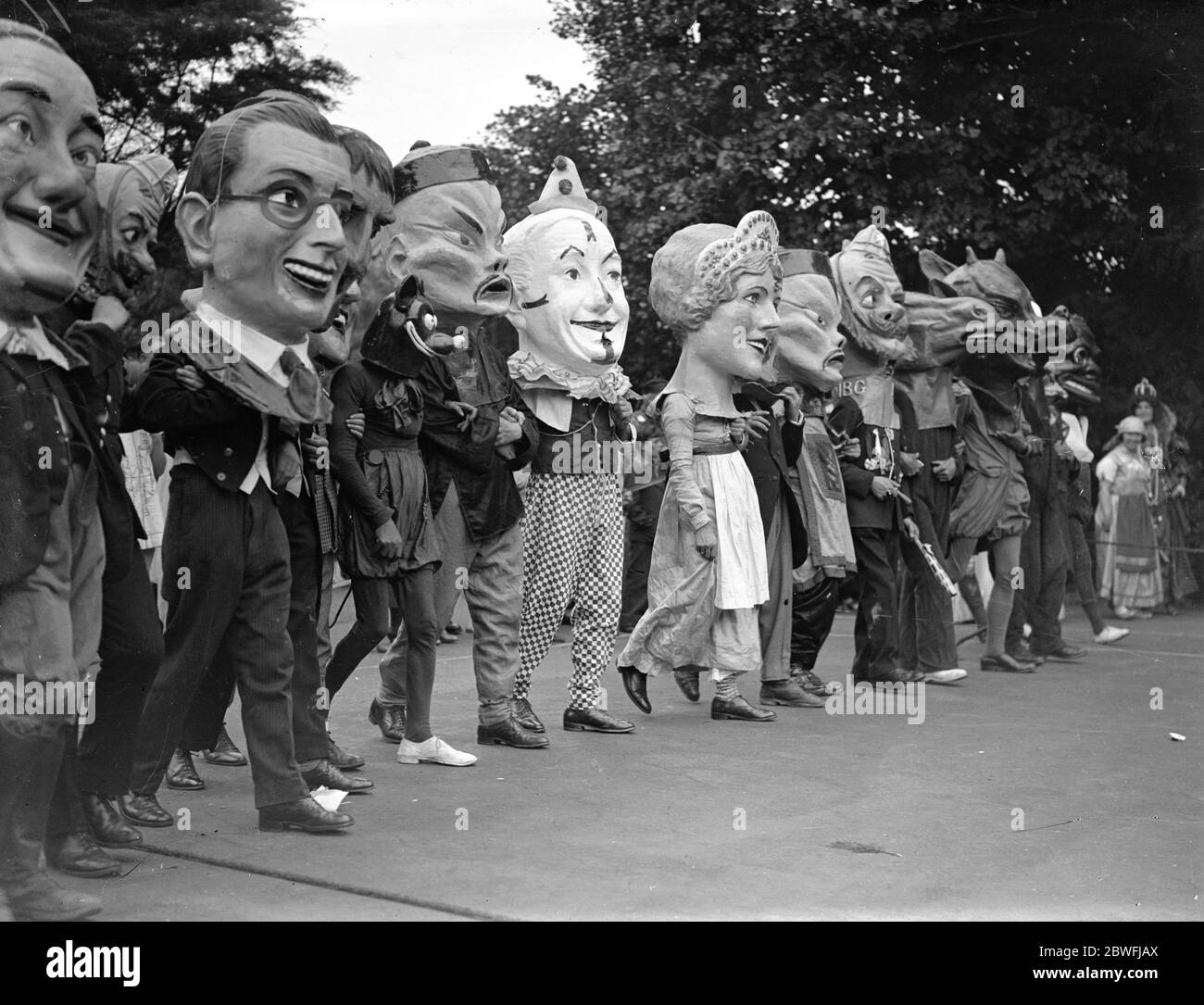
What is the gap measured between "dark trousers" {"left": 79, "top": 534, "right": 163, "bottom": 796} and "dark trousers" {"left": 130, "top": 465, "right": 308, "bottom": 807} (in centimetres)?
14

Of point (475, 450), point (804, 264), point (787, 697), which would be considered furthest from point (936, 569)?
point (475, 450)

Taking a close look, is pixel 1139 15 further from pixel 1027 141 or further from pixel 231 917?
pixel 231 917

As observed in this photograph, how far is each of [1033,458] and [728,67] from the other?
15.6 feet

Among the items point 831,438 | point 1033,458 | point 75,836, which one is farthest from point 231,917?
point 1033,458

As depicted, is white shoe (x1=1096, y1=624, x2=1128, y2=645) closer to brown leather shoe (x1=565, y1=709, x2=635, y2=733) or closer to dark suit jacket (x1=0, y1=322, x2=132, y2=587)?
brown leather shoe (x1=565, y1=709, x2=635, y2=733)

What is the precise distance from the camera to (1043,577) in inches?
394

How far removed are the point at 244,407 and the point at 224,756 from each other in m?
1.88

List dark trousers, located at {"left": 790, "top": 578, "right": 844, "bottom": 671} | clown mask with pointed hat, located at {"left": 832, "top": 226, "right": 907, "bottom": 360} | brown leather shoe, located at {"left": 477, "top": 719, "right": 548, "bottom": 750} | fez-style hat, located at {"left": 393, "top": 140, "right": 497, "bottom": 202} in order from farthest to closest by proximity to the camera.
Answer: clown mask with pointed hat, located at {"left": 832, "top": 226, "right": 907, "bottom": 360} → dark trousers, located at {"left": 790, "top": 578, "right": 844, "bottom": 671} → brown leather shoe, located at {"left": 477, "top": 719, "right": 548, "bottom": 750} → fez-style hat, located at {"left": 393, "top": 140, "right": 497, "bottom": 202}

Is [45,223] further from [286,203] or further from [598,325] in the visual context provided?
[598,325]

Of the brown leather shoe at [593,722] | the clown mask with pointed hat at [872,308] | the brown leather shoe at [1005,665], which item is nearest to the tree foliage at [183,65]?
the brown leather shoe at [593,722]

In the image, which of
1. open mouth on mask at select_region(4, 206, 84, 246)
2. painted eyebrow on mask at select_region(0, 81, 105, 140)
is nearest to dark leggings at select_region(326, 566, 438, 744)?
open mouth on mask at select_region(4, 206, 84, 246)

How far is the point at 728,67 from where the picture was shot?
42.4 feet

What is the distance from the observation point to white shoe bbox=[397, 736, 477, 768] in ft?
19.7

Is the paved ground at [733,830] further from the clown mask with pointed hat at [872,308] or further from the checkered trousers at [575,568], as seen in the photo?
the clown mask with pointed hat at [872,308]
